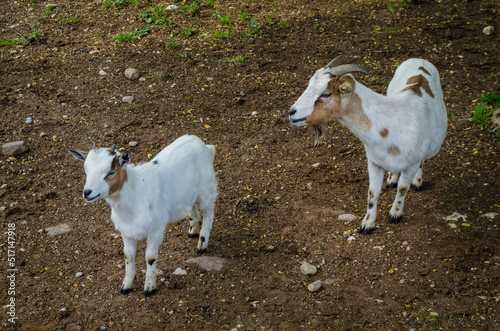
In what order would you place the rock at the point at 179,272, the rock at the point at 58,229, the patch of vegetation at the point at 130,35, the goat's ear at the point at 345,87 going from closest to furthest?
1. the goat's ear at the point at 345,87
2. the rock at the point at 179,272
3. the rock at the point at 58,229
4. the patch of vegetation at the point at 130,35

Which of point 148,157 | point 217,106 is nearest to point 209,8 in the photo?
point 217,106

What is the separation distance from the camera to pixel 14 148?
6496 mm

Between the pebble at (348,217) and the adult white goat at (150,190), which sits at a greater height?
the adult white goat at (150,190)

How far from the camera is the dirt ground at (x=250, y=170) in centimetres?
431

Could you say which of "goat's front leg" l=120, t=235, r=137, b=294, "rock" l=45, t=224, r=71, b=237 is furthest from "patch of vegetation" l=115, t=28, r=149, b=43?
"goat's front leg" l=120, t=235, r=137, b=294

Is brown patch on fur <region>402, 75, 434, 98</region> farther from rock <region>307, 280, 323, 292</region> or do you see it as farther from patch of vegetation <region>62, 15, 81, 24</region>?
patch of vegetation <region>62, 15, 81, 24</region>

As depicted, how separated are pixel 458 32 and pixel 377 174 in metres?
4.65

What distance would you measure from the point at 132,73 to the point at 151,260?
443 centimetres

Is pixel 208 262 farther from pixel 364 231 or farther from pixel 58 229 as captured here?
pixel 58 229

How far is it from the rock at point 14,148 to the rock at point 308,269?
4139 mm

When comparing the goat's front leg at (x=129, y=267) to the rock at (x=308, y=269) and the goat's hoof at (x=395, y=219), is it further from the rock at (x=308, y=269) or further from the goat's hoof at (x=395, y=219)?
the goat's hoof at (x=395, y=219)

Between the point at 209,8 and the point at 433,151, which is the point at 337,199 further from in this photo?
the point at 209,8

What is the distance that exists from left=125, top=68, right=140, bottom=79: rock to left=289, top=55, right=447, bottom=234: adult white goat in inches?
158

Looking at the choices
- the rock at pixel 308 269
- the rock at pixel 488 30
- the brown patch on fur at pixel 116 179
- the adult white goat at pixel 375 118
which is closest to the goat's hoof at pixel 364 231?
the adult white goat at pixel 375 118
